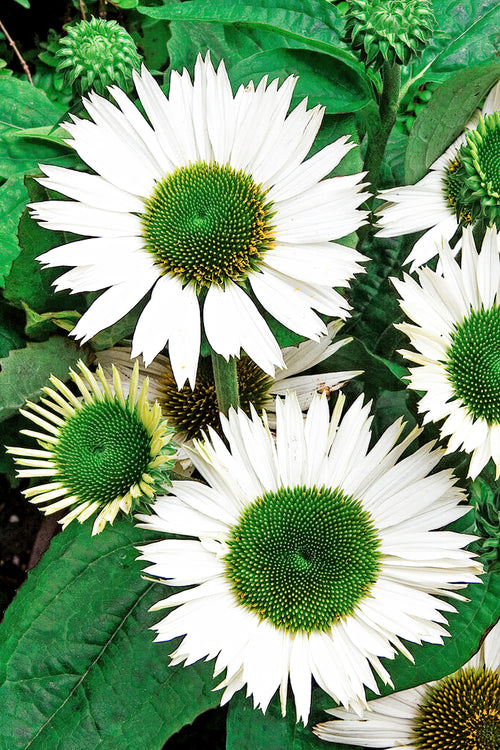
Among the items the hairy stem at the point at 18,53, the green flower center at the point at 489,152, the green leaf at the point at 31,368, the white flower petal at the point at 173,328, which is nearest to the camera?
the white flower petal at the point at 173,328

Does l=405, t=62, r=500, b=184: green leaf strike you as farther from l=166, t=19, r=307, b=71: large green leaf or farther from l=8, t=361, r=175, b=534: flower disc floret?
l=8, t=361, r=175, b=534: flower disc floret

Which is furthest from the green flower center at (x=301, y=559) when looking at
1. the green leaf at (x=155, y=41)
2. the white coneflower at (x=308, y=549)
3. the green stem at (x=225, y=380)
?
the green leaf at (x=155, y=41)

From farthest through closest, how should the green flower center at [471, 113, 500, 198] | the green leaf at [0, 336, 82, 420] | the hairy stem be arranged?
the hairy stem → the green leaf at [0, 336, 82, 420] → the green flower center at [471, 113, 500, 198]

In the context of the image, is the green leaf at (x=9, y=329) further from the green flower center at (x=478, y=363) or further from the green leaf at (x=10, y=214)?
the green flower center at (x=478, y=363)

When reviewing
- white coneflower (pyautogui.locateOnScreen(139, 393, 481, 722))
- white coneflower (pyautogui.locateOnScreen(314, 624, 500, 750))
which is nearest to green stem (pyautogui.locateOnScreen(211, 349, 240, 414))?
white coneflower (pyautogui.locateOnScreen(139, 393, 481, 722))

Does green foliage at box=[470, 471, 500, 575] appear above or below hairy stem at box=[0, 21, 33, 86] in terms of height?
below

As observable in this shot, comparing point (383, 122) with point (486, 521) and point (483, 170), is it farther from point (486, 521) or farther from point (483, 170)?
point (486, 521)
